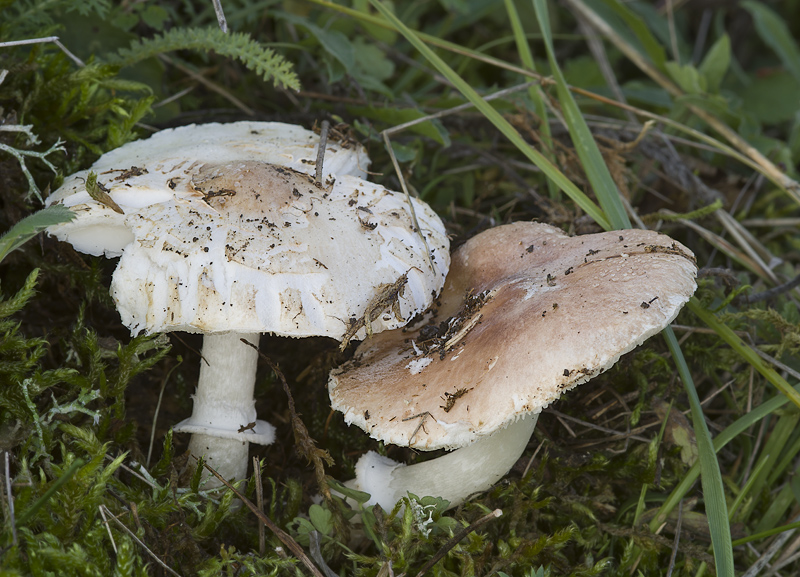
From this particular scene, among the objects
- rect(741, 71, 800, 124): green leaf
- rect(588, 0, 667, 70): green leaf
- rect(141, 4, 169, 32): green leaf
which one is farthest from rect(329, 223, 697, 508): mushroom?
rect(741, 71, 800, 124): green leaf

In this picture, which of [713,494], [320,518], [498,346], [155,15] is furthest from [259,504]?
[155,15]

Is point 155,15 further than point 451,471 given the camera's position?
Yes

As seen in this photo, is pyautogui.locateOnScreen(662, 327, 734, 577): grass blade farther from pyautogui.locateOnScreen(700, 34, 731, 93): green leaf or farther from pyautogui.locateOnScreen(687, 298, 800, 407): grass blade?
pyautogui.locateOnScreen(700, 34, 731, 93): green leaf

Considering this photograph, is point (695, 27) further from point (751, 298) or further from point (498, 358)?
point (498, 358)

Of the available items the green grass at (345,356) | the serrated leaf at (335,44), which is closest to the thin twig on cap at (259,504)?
the green grass at (345,356)

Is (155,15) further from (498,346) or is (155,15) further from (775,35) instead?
(775,35)

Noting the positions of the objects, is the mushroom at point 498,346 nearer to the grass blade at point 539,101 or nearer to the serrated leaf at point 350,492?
the serrated leaf at point 350,492

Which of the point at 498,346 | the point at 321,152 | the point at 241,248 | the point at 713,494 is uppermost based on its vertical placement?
the point at 321,152

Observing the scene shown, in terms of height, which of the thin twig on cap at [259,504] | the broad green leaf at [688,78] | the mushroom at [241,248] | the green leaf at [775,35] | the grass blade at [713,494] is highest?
the green leaf at [775,35]
